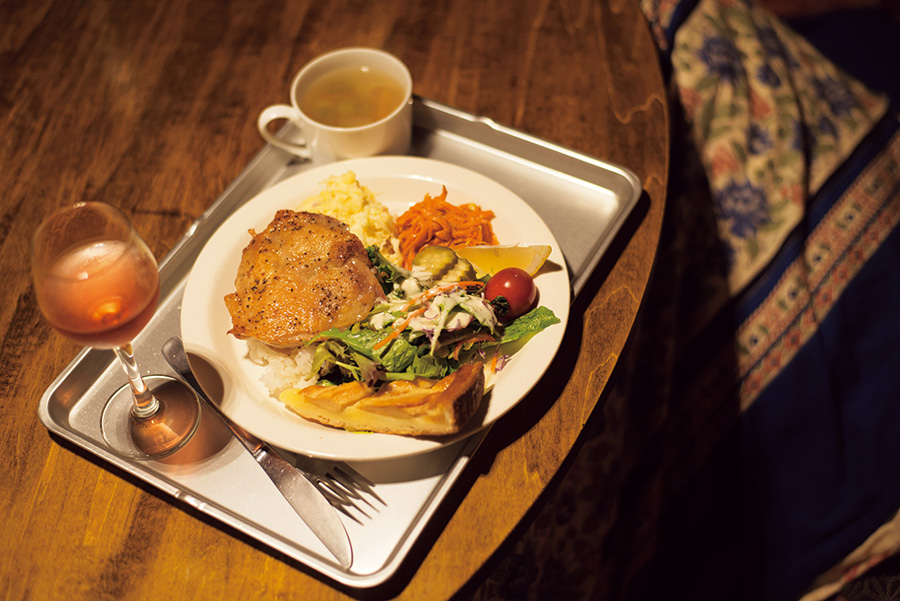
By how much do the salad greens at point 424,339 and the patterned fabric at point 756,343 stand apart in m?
0.82

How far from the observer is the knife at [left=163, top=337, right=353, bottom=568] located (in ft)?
4.54

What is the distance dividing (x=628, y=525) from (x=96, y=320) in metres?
1.99

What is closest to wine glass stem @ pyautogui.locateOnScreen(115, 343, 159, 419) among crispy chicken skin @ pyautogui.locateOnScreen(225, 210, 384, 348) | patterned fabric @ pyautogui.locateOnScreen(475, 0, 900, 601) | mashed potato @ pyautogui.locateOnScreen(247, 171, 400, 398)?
crispy chicken skin @ pyautogui.locateOnScreen(225, 210, 384, 348)

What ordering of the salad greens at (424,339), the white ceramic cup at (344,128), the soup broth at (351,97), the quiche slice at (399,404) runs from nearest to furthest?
the quiche slice at (399,404) → the salad greens at (424,339) → the white ceramic cup at (344,128) → the soup broth at (351,97)

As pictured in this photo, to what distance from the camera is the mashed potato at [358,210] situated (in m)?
1.86

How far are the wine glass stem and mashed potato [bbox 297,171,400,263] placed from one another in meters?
0.66

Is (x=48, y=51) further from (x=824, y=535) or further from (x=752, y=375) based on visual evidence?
(x=824, y=535)

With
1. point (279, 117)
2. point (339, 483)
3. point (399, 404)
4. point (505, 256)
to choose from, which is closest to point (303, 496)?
point (339, 483)

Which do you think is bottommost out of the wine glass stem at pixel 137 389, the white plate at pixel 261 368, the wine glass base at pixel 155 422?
the wine glass base at pixel 155 422

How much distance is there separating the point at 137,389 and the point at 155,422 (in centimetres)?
10

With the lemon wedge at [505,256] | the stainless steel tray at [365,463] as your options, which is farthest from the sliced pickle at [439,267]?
the stainless steel tray at [365,463]

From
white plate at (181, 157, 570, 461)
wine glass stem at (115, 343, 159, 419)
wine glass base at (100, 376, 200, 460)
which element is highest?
white plate at (181, 157, 570, 461)

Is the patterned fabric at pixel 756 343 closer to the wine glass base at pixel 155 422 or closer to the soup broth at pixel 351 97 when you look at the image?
the soup broth at pixel 351 97

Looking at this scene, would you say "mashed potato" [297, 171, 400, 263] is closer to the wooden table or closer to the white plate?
the white plate
